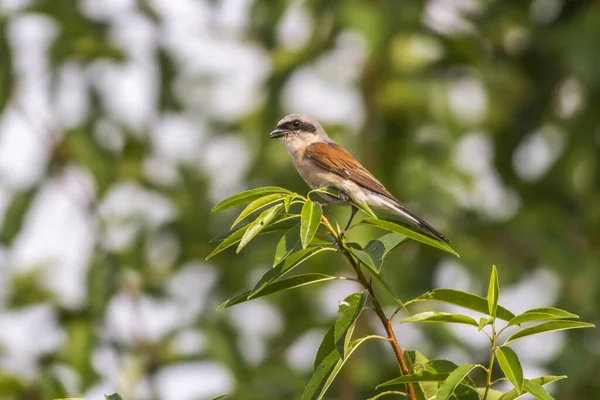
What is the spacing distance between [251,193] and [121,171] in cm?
597

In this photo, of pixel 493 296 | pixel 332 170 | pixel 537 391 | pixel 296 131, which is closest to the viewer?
pixel 537 391

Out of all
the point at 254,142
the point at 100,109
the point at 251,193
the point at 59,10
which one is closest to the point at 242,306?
the point at 254,142

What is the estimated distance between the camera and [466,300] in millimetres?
2760

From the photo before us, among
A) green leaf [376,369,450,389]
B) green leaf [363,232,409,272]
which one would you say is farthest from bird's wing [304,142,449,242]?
green leaf [376,369,450,389]

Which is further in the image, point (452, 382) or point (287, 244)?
point (287, 244)

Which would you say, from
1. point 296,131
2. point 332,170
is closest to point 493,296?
point 332,170

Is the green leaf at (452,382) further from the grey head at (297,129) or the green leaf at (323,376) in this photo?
the grey head at (297,129)

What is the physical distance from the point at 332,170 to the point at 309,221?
2.41 metres

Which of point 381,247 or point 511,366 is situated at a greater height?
point 381,247

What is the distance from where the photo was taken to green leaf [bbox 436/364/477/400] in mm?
2502

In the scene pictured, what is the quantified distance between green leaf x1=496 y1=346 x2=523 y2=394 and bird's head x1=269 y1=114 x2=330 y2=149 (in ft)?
10.3

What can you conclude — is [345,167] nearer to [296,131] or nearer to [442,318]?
[296,131]

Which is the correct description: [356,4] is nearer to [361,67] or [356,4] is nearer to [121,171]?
[361,67]

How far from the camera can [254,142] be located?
28.8ft
